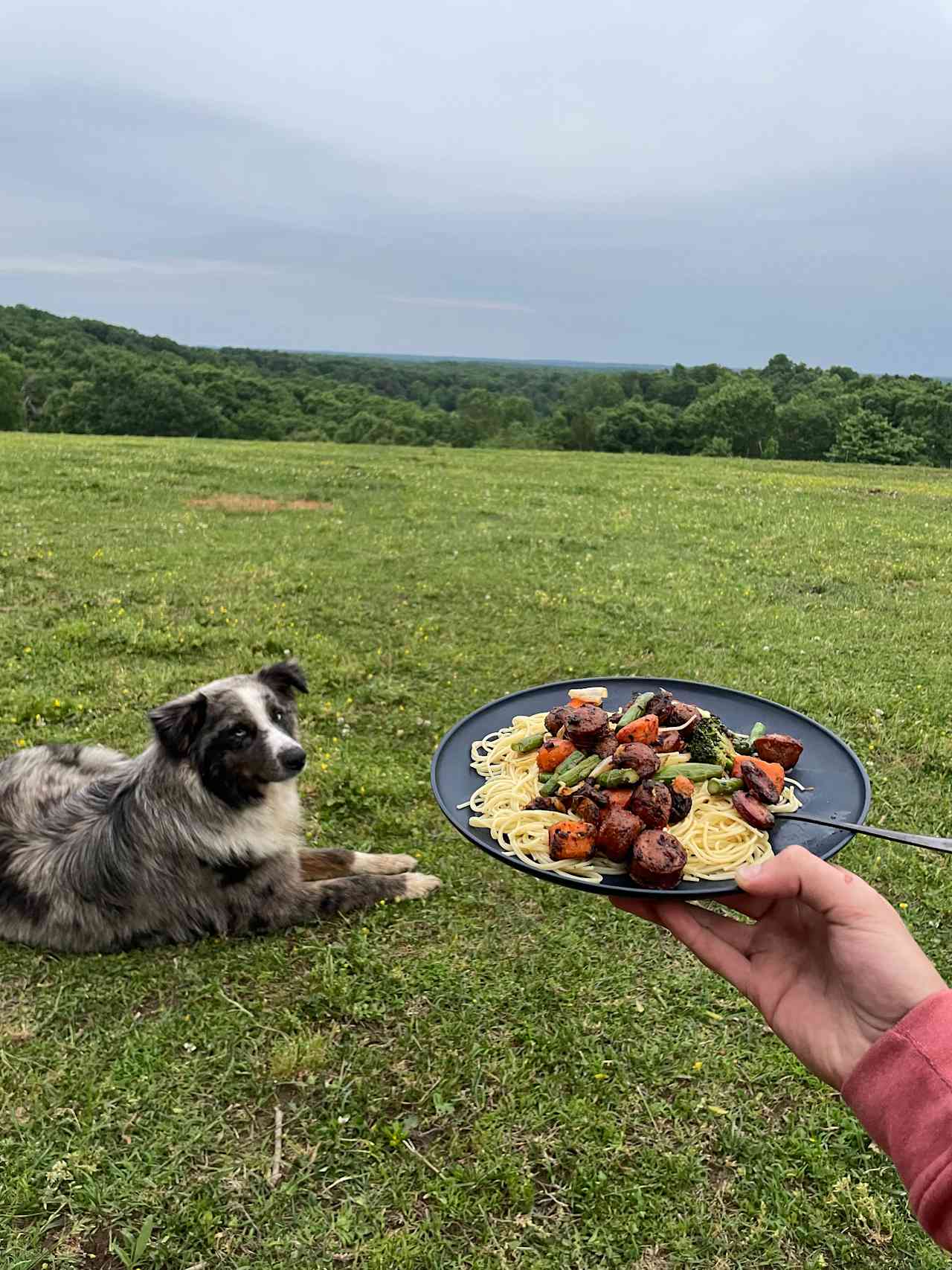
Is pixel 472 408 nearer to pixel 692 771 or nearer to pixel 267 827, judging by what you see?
pixel 267 827

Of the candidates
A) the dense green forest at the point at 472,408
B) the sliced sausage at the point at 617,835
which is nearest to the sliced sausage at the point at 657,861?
the sliced sausage at the point at 617,835

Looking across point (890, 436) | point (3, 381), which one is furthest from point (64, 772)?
point (3, 381)

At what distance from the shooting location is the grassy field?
3084 mm

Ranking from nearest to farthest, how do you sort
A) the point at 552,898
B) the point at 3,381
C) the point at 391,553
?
the point at 552,898, the point at 391,553, the point at 3,381

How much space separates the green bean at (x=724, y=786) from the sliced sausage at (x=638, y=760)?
0.71ft

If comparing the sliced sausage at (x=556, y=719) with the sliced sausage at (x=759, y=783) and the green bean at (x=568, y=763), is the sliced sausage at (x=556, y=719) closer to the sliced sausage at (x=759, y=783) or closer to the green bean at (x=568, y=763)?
the green bean at (x=568, y=763)

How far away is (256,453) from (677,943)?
2040 cm

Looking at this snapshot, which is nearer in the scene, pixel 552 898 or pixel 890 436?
pixel 552 898

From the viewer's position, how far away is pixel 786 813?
2658 millimetres

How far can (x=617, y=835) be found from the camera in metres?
2.56

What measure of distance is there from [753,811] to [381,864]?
296cm

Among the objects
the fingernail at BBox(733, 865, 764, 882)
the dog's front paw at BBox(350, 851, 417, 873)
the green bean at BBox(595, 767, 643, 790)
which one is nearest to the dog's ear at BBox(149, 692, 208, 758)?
the dog's front paw at BBox(350, 851, 417, 873)

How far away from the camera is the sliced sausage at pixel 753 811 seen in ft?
8.57

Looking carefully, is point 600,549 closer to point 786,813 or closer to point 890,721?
point 890,721
